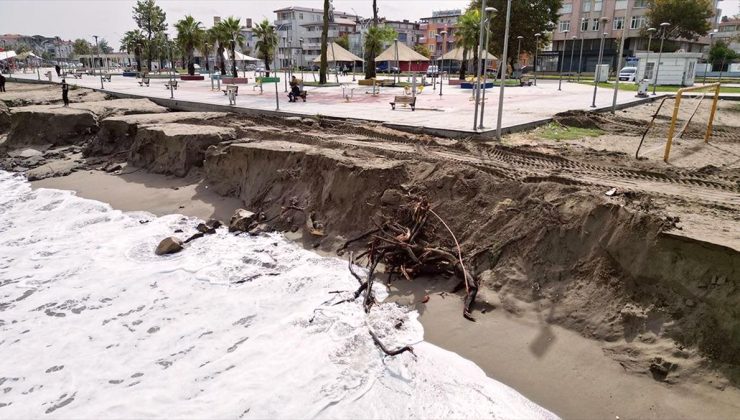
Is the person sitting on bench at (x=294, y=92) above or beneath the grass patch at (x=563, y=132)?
above

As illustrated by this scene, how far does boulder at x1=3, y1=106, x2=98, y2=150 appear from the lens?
16.9 m

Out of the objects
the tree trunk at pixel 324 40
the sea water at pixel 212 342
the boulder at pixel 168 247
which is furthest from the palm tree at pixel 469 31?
the sea water at pixel 212 342

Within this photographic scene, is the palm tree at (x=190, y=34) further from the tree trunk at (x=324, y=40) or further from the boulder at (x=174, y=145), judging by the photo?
the boulder at (x=174, y=145)

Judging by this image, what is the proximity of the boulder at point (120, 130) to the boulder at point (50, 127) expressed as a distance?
1.44 metres

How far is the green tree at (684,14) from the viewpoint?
49.2m

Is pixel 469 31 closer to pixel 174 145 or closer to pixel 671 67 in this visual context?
pixel 671 67

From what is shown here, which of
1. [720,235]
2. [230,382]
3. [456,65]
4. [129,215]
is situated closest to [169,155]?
[129,215]

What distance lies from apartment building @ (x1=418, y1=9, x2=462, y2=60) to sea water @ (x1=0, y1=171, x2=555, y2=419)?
9036 cm

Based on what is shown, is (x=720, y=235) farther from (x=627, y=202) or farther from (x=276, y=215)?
(x=276, y=215)

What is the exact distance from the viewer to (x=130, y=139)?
15.6 meters

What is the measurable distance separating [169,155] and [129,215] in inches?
111

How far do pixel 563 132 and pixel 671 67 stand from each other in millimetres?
25545

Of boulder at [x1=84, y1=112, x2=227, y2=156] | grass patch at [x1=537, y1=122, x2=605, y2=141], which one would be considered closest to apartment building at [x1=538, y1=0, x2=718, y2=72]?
grass patch at [x1=537, y1=122, x2=605, y2=141]

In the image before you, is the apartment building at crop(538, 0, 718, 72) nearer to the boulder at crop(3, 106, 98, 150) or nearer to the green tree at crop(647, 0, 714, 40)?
the green tree at crop(647, 0, 714, 40)
